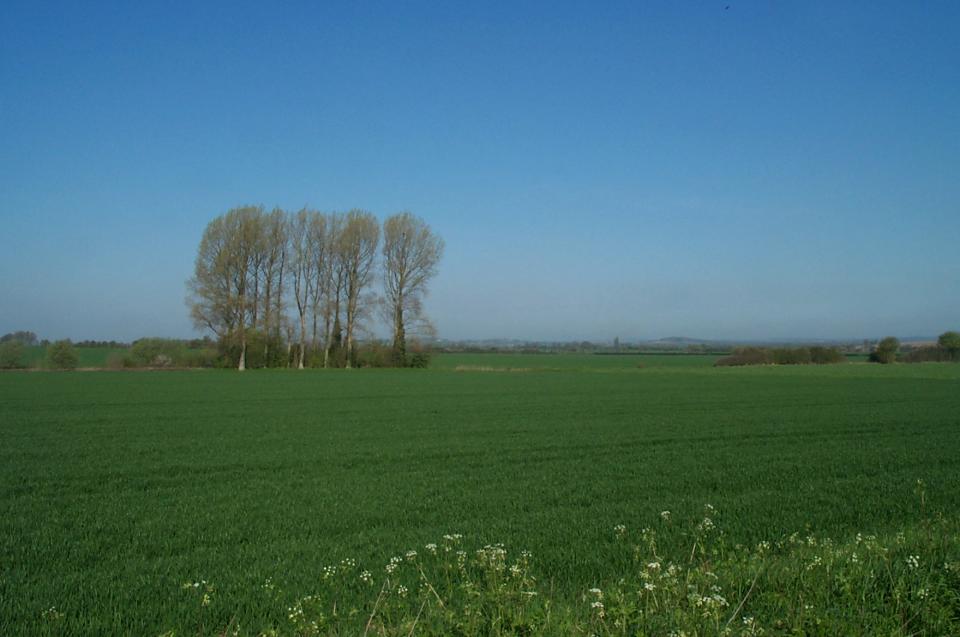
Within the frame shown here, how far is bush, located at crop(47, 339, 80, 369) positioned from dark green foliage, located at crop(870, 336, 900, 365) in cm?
9725

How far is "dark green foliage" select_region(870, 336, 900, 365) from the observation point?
88375 millimetres

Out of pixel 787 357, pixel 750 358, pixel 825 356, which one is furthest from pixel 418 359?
pixel 825 356

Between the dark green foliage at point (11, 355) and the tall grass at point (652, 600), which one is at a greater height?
the dark green foliage at point (11, 355)

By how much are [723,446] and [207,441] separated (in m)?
13.7

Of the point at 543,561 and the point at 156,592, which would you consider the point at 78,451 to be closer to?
the point at 156,592

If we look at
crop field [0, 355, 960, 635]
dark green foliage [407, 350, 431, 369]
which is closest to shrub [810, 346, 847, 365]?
dark green foliage [407, 350, 431, 369]

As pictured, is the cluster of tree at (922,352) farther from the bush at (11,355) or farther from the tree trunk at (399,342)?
the bush at (11,355)

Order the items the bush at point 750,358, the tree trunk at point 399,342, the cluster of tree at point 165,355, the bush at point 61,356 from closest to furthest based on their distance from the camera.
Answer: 1. the bush at point 61,356
2. the cluster of tree at point 165,355
3. the tree trunk at point 399,342
4. the bush at point 750,358

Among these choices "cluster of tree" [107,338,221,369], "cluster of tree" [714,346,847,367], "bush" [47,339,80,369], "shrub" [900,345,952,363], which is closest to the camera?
"bush" [47,339,80,369]

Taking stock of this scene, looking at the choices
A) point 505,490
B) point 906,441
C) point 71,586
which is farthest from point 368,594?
point 906,441

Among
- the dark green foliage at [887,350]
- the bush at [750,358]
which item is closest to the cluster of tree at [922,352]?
the dark green foliage at [887,350]

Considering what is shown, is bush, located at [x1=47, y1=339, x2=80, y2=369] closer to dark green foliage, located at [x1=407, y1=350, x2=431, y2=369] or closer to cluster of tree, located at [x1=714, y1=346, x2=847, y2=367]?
dark green foliage, located at [x1=407, y1=350, x2=431, y2=369]

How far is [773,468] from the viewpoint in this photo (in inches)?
527

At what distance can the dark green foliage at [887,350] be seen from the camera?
88375 millimetres
